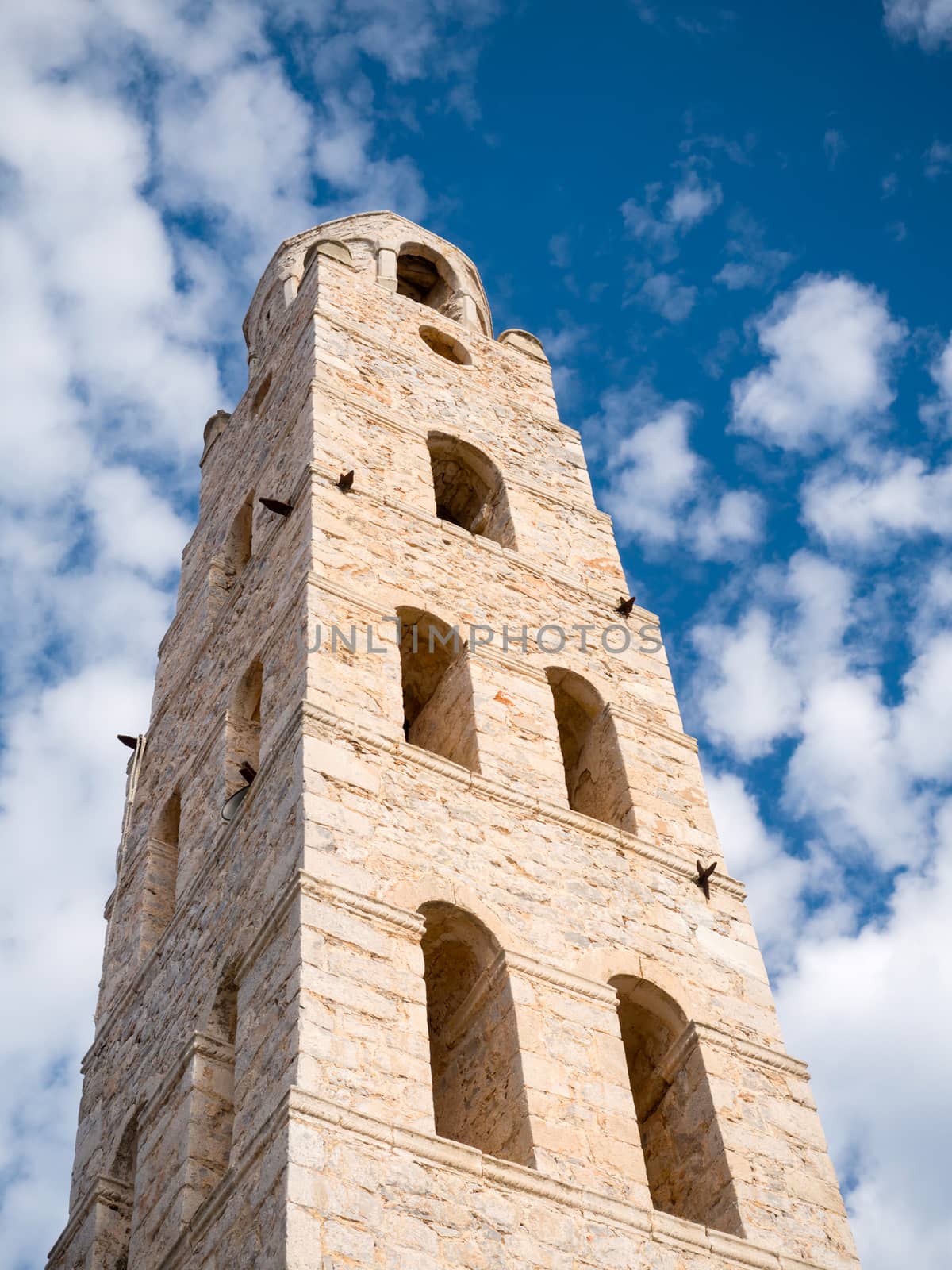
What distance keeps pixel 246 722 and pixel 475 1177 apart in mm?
7527

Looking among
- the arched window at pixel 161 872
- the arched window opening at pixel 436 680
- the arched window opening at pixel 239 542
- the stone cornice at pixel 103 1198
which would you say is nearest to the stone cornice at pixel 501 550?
the arched window opening at pixel 436 680

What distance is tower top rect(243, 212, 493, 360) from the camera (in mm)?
27188

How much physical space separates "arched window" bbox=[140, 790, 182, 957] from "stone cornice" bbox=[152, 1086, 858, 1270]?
6137 mm

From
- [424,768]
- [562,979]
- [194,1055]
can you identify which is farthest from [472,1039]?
[424,768]

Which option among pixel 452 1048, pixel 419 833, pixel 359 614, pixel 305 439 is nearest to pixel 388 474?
pixel 305 439

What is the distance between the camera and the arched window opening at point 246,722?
1788 cm

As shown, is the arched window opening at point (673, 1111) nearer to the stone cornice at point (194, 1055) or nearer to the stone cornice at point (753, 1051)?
the stone cornice at point (753, 1051)

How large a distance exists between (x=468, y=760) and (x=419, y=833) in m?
1.87

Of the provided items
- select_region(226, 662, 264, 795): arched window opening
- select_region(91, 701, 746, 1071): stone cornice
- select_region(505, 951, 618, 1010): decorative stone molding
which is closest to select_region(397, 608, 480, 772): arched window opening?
select_region(91, 701, 746, 1071): stone cornice

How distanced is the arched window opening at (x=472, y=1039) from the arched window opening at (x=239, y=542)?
362 inches

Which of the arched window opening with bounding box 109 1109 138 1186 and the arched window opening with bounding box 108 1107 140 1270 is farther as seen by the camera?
the arched window opening with bounding box 109 1109 138 1186

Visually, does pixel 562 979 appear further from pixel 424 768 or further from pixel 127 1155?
pixel 127 1155

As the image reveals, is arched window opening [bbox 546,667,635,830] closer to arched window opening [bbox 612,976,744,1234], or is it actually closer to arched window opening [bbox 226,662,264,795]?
arched window opening [bbox 612,976,744,1234]

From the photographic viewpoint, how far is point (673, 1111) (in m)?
14.4
